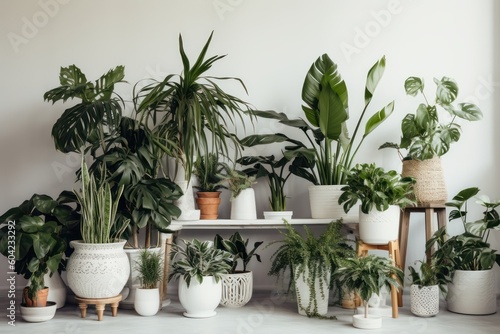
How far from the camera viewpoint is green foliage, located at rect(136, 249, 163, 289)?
3467mm

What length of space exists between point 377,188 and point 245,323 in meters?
1.18

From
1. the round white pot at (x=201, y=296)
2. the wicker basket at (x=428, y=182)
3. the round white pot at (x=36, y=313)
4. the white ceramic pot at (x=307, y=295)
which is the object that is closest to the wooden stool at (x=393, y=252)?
the white ceramic pot at (x=307, y=295)

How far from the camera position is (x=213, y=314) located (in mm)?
3420

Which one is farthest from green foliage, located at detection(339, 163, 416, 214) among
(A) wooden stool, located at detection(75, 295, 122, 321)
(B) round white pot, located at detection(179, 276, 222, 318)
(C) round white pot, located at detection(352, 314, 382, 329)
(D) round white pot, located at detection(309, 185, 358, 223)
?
(A) wooden stool, located at detection(75, 295, 122, 321)

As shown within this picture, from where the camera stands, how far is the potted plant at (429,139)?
12.3ft

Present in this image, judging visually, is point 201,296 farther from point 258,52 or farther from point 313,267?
point 258,52

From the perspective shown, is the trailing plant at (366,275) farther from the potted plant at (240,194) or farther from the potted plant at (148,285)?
the potted plant at (148,285)

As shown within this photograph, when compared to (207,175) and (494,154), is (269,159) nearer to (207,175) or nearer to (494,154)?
(207,175)

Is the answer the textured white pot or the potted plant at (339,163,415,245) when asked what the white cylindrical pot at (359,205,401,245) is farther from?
the textured white pot

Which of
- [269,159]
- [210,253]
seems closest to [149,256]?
[210,253]

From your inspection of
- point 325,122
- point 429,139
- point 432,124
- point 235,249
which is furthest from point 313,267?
point 432,124

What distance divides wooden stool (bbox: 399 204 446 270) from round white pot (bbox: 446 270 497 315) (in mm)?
353

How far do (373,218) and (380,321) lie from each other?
0.65 m

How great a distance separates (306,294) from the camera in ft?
11.2
